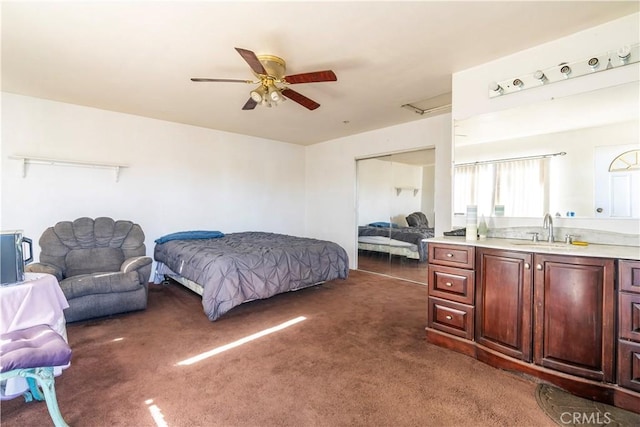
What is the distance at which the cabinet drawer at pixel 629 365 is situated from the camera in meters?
1.72

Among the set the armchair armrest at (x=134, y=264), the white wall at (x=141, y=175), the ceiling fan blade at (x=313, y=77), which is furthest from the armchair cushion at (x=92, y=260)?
the ceiling fan blade at (x=313, y=77)

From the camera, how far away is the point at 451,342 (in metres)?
2.51

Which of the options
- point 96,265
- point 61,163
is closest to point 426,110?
point 96,265

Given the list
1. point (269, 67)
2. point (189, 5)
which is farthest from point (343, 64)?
point (189, 5)

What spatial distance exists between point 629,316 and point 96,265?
491 cm

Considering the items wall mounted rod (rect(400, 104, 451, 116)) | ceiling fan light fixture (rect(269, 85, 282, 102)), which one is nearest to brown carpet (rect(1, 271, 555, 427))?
ceiling fan light fixture (rect(269, 85, 282, 102))

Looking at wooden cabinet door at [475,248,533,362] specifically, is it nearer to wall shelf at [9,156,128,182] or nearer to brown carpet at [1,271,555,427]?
brown carpet at [1,271,555,427]

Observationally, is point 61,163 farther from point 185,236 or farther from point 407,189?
point 407,189

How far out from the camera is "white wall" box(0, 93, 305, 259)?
377 cm

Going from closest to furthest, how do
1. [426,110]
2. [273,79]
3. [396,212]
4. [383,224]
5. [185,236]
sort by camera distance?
[273,79], [426,110], [185,236], [396,212], [383,224]

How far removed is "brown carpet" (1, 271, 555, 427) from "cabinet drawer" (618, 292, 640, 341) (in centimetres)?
68

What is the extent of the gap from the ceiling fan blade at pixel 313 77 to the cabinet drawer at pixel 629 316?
8.06 ft

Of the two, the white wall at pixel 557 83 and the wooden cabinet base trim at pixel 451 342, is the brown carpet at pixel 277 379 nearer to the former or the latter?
the wooden cabinet base trim at pixel 451 342

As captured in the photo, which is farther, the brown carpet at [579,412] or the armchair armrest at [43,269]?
the armchair armrest at [43,269]
